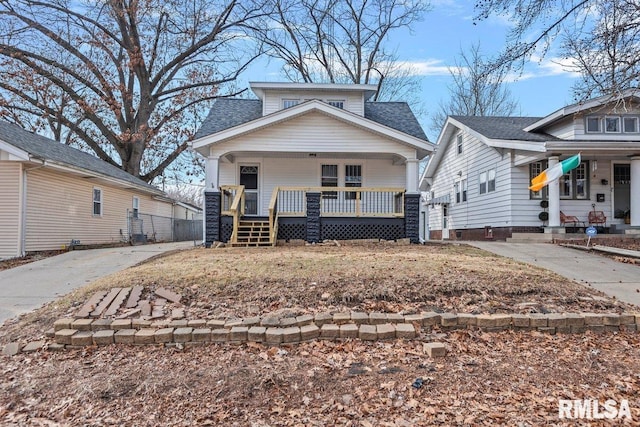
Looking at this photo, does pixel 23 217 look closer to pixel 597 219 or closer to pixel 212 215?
pixel 212 215

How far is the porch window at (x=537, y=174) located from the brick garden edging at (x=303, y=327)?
32.5 feet

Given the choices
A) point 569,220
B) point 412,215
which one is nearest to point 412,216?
point 412,215

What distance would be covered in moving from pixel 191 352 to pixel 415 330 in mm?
2265

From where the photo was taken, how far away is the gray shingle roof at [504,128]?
1380cm

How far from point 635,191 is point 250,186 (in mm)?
13095

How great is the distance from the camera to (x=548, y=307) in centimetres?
462

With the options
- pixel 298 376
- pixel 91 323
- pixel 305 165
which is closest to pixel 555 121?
pixel 305 165

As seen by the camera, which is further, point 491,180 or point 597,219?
point 491,180

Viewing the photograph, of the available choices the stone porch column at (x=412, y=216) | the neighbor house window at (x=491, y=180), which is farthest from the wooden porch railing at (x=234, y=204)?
the neighbor house window at (x=491, y=180)

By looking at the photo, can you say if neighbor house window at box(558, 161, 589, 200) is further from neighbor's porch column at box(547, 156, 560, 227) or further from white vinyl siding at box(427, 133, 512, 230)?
white vinyl siding at box(427, 133, 512, 230)

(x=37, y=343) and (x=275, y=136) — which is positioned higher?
(x=275, y=136)

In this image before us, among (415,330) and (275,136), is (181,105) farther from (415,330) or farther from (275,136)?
(415,330)

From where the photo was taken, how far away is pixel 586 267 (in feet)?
25.2

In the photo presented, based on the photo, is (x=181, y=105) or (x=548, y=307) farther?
(x=181, y=105)
